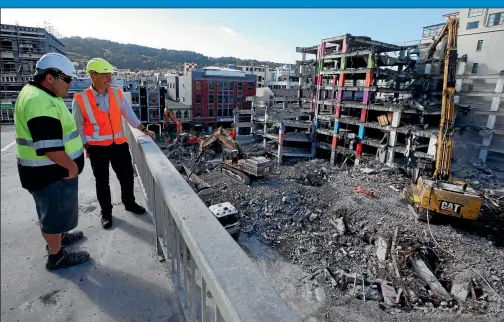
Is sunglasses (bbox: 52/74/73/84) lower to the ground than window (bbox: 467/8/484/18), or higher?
lower

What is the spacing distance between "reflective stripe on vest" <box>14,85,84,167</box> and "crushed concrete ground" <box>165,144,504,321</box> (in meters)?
8.99

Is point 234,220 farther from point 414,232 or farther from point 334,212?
point 414,232

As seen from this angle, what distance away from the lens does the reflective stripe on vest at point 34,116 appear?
5.56 feet

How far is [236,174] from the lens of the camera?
17422 mm

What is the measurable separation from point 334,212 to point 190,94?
2840 cm

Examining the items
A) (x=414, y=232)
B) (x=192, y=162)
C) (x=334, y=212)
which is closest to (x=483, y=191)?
(x=414, y=232)

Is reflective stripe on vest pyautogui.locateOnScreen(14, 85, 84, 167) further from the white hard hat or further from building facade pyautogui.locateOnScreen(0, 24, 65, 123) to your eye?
building facade pyautogui.locateOnScreen(0, 24, 65, 123)

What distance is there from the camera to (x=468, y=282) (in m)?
9.36

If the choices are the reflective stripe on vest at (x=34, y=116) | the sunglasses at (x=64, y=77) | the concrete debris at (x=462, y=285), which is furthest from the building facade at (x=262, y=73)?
the reflective stripe on vest at (x=34, y=116)

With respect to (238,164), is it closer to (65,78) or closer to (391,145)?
(391,145)

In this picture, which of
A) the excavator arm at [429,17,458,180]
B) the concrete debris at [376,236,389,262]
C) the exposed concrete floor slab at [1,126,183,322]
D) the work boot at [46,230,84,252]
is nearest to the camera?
the exposed concrete floor slab at [1,126,183,322]

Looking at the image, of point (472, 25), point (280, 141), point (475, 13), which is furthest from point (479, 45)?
point (280, 141)

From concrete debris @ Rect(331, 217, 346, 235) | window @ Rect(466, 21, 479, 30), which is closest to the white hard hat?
concrete debris @ Rect(331, 217, 346, 235)

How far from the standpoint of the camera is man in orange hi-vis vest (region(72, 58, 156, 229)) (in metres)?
2.72
